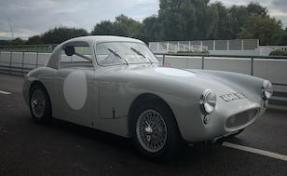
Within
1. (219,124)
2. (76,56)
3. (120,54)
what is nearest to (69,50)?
(76,56)

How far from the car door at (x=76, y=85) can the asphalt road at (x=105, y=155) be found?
1.25ft

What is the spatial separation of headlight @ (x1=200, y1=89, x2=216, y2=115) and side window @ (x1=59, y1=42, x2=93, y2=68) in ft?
6.87

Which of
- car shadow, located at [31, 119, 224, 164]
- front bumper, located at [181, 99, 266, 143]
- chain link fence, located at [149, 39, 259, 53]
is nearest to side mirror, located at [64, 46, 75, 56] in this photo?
car shadow, located at [31, 119, 224, 164]

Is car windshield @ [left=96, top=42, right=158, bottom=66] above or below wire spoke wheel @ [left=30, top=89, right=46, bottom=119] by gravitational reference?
above

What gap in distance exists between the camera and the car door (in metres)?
5.30

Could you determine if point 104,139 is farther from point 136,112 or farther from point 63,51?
point 63,51

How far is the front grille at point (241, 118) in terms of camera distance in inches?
167

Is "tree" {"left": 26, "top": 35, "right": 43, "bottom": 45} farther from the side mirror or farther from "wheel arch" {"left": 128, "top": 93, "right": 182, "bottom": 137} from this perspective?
"wheel arch" {"left": 128, "top": 93, "right": 182, "bottom": 137}

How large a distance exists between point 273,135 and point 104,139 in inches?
106

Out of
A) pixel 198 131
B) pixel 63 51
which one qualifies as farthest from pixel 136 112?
pixel 63 51

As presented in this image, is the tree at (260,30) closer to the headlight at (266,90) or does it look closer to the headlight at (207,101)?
the headlight at (266,90)

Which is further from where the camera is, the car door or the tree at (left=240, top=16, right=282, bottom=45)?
the tree at (left=240, top=16, right=282, bottom=45)

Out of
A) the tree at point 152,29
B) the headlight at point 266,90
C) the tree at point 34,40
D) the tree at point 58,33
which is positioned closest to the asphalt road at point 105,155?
the headlight at point 266,90

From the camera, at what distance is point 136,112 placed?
4.64 meters
